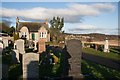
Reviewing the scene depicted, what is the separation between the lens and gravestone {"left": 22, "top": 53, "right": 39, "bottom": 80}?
491 inches

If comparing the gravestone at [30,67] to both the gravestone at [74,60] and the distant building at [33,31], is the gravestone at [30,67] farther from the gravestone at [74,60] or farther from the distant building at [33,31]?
the distant building at [33,31]

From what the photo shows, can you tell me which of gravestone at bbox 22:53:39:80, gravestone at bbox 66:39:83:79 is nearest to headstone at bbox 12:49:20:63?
gravestone at bbox 22:53:39:80

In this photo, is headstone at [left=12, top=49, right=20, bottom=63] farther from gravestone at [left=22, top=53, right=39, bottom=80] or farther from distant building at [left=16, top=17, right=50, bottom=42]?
distant building at [left=16, top=17, right=50, bottom=42]

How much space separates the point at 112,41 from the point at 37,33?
16.9 m

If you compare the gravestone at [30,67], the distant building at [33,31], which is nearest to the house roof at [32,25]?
the distant building at [33,31]

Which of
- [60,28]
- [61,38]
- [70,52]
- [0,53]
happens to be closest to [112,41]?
[61,38]

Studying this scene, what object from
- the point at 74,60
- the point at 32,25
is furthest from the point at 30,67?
the point at 32,25

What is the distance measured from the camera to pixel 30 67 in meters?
12.5

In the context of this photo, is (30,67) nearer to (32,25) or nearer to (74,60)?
(74,60)

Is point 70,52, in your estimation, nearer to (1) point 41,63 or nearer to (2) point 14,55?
(1) point 41,63

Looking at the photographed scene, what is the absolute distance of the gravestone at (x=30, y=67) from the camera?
12469 mm

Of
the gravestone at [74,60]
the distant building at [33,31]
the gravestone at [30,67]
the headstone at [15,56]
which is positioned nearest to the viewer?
the gravestone at [30,67]

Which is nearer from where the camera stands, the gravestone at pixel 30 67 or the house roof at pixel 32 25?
the gravestone at pixel 30 67

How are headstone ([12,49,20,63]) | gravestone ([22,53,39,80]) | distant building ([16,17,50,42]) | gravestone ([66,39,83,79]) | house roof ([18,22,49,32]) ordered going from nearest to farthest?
gravestone ([22,53,39,80])
gravestone ([66,39,83,79])
headstone ([12,49,20,63])
distant building ([16,17,50,42])
house roof ([18,22,49,32])
